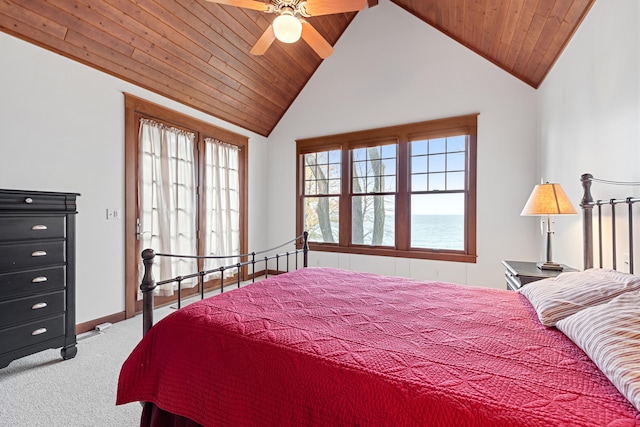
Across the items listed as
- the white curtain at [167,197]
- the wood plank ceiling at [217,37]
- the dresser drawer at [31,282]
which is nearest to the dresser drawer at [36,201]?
the dresser drawer at [31,282]

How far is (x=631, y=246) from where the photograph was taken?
1676mm

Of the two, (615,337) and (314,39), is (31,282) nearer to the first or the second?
(314,39)

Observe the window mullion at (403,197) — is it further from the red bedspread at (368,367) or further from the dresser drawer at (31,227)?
the dresser drawer at (31,227)

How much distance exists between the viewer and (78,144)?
2.91 metres

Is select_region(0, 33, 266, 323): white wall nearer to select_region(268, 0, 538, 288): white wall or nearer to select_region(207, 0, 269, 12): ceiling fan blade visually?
select_region(207, 0, 269, 12): ceiling fan blade

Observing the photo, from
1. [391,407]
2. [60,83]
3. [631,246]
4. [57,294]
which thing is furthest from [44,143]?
[631,246]

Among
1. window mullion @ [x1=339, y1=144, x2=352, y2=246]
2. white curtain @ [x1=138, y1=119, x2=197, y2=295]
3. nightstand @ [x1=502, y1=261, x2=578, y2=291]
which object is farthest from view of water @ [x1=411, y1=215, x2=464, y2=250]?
white curtain @ [x1=138, y1=119, x2=197, y2=295]

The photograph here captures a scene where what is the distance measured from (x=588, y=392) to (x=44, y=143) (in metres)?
3.88

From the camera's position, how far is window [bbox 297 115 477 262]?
4.06 m

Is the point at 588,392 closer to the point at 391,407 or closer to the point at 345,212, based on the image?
the point at 391,407

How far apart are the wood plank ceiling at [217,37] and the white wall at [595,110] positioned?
0.32 metres

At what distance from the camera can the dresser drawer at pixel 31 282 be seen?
2088mm

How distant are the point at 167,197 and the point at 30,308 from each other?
1777 millimetres

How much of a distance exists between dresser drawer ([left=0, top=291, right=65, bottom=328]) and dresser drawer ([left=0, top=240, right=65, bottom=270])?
248 millimetres
